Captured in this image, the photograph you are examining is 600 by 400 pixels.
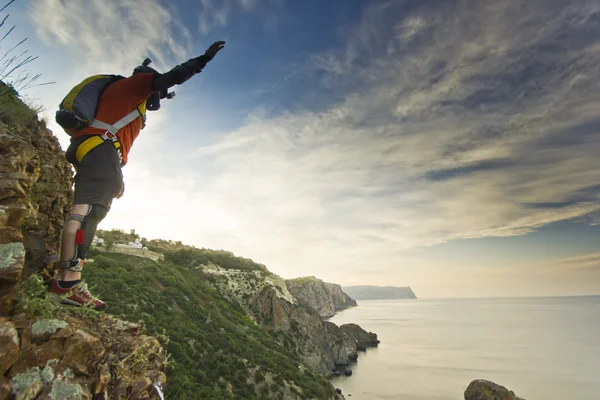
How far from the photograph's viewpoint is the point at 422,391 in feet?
199

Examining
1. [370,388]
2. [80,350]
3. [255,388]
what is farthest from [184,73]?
[370,388]

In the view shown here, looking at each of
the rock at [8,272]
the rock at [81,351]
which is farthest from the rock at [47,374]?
the rock at [8,272]

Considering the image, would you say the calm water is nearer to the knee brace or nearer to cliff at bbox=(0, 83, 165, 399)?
cliff at bbox=(0, 83, 165, 399)

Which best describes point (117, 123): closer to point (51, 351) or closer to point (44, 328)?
point (44, 328)

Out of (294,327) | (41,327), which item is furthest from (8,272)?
→ (294,327)

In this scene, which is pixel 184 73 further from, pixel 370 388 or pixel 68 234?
pixel 370 388

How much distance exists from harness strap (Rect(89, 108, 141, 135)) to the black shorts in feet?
0.83

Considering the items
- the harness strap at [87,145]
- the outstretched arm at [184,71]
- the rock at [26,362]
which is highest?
the outstretched arm at [184,71]

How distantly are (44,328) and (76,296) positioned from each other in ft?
3.81

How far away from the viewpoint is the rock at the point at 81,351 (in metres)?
3.00

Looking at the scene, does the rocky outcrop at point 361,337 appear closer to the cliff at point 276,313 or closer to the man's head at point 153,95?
the cliff at point 276,313

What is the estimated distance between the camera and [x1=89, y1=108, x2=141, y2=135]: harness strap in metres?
4.43

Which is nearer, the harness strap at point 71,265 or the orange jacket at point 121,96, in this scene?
the harness strap at point 71,265

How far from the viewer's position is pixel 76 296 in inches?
161
